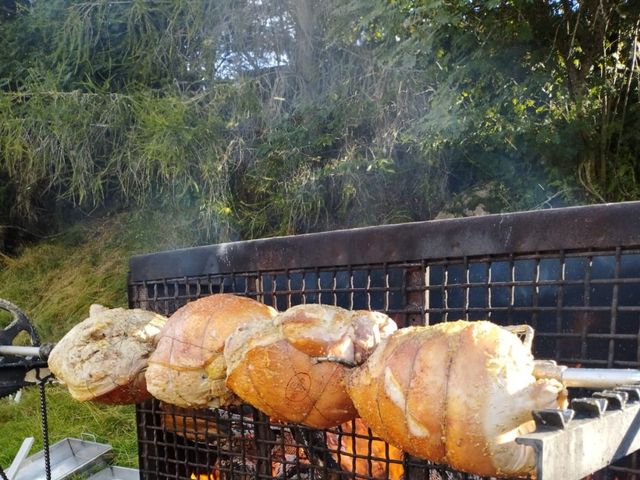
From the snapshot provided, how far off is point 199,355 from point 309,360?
1.09ft

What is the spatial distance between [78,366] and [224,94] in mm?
3267

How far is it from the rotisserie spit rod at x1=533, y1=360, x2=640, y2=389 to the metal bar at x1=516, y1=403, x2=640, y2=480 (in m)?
0.09

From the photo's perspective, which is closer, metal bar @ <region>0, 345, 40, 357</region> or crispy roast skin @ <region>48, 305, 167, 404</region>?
crispy roast skin @ <region>48, 305, 167, 404</region>

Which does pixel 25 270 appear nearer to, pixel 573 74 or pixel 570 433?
pixel 573 74

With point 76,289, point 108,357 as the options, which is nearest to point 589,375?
point 108,357

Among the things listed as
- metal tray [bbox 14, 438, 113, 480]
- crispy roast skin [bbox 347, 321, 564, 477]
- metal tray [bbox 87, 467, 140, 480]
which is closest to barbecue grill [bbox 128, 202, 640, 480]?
crispy roast skin [bbox 347, 321, 564, 477]

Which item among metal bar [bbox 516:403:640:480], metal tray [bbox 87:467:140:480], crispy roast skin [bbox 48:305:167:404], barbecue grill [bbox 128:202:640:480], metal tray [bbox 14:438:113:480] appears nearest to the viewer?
metal bar [bbox 516:403:640:480]

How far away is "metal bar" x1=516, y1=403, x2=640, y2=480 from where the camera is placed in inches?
23.1

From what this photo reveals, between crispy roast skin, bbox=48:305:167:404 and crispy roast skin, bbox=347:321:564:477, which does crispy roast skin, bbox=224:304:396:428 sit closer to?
crispy roast skin, bbox=347:321:564:477

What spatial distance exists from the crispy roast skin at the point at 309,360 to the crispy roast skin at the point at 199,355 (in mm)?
144

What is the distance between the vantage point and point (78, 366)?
1.56m

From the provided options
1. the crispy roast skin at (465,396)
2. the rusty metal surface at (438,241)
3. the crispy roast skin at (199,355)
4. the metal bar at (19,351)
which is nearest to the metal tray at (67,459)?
the metal bar at (19,351)

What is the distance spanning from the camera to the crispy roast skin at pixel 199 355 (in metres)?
1.36

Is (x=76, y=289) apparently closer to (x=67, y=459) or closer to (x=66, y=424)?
(x=66, y=424)
